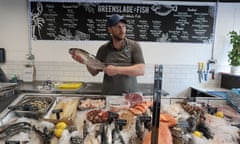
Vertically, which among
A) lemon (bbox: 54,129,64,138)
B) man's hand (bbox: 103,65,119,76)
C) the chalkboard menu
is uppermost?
the chalkboard menu

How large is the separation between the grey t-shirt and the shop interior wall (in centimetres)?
129

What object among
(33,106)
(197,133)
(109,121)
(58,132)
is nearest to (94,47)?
(33,106)

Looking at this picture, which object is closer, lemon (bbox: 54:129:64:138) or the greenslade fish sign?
lemon (bbox: 54:129:64:138)

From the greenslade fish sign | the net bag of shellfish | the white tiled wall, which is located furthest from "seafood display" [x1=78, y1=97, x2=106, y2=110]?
the greenslade fish sign

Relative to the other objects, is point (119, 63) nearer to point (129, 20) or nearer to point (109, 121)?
point (109, 121)

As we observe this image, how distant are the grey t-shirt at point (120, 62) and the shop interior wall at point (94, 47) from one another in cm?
129

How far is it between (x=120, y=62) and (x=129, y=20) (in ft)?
5.60

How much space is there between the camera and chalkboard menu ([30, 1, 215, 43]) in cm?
338

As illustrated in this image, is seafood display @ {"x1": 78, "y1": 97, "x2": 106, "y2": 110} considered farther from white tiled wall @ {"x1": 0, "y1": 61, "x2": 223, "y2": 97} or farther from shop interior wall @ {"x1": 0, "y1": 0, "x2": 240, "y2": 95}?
shop interior wall @ {"x1": 0, "y1": 0, "x2": 240, "y2": 95}

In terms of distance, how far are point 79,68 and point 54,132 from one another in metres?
0.59

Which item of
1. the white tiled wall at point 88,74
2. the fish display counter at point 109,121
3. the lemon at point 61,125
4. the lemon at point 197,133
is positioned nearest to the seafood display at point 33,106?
the fish display counter at point 109,121

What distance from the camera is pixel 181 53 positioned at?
3.55m

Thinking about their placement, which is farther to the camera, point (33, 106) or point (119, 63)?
point (119, 63)

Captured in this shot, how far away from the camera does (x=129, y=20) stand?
11.3 feet
